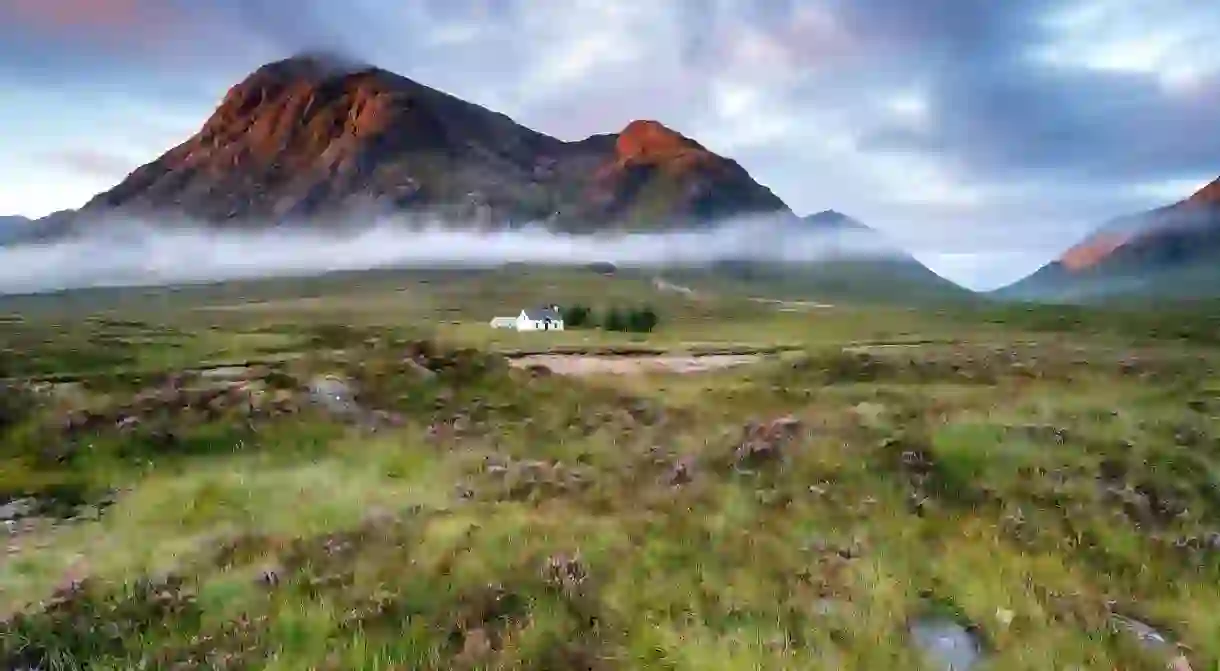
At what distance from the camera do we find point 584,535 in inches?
443

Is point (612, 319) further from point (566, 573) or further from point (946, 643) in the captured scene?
point (946, 643)

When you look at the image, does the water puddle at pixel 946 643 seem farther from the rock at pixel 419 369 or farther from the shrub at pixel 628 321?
the shrub at pixel 628 321

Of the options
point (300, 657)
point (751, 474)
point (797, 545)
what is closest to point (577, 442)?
point (751, 474)

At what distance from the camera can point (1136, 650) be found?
Answer: 27.0 ft

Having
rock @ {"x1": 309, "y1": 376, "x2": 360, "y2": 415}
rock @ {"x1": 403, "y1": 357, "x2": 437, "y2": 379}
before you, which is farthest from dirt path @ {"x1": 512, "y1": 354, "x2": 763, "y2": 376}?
rock @ {"x1": 309, "y1": 376, "x2": 360, "y2": 415}

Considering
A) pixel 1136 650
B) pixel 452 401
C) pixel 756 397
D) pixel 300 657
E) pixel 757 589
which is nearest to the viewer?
pixel 300 657

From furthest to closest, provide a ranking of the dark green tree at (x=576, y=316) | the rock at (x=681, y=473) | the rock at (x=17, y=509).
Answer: the dark green tree at (x=576, y=316), the rock at (x=681, y=473), the rock at (x=17, y=509)

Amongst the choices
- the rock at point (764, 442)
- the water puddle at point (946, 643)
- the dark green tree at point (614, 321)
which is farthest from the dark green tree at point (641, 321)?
the water puddle at point (946, 643)

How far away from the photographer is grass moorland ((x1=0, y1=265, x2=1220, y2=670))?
319 inches

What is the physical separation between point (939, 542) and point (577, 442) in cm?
1158

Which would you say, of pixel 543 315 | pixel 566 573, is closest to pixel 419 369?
pixel 566 573

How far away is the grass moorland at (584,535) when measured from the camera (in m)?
8.10

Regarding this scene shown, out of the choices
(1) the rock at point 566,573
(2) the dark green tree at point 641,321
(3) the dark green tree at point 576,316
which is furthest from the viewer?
(3) the dark green tree at point 576,316

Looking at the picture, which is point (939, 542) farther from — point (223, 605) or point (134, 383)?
point (134, 383)
